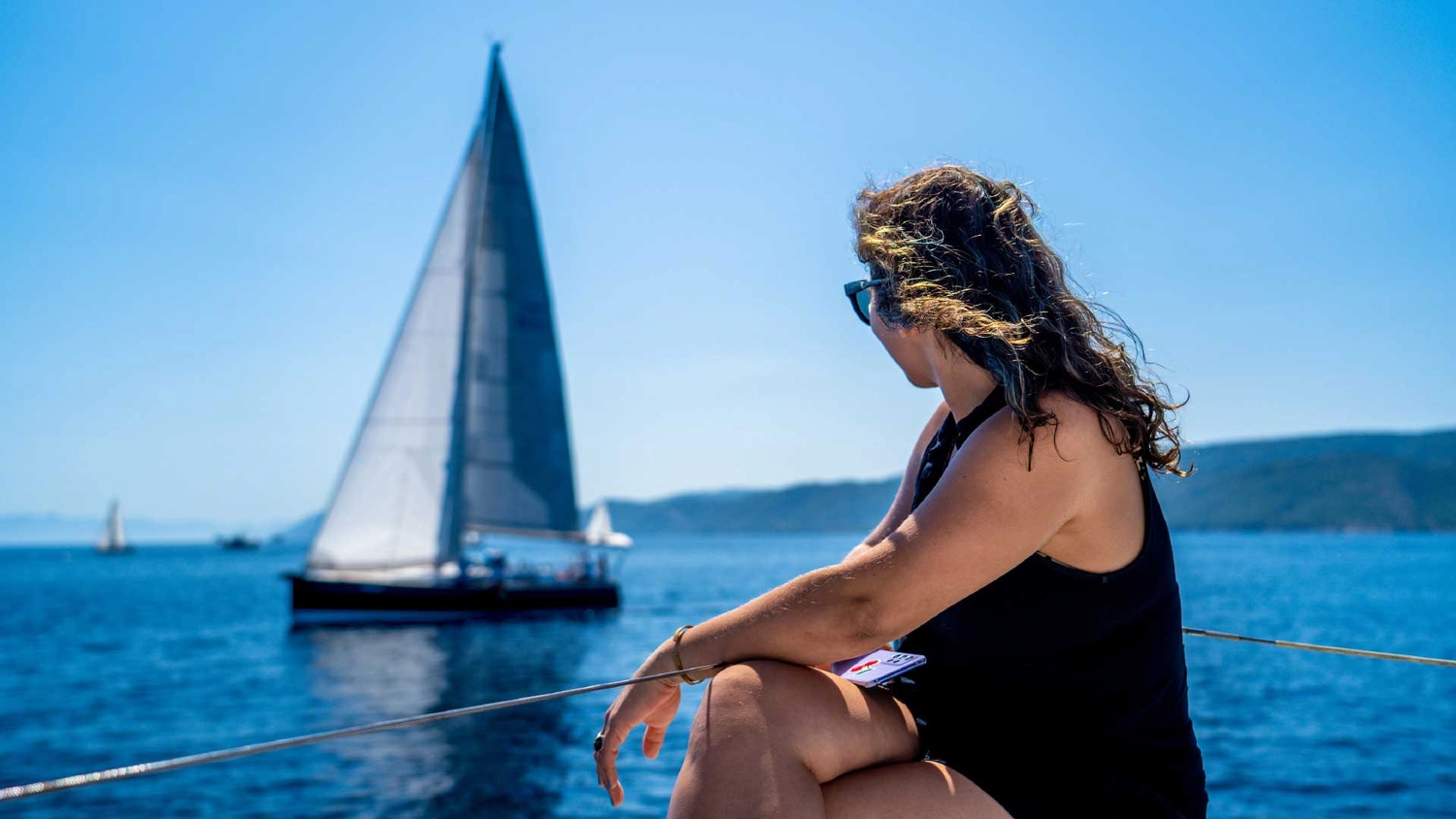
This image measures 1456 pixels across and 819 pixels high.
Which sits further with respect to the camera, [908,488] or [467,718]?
[467,718]

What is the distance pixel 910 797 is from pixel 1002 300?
701 millimetres

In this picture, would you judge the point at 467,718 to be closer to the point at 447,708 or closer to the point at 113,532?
the point at 447,708

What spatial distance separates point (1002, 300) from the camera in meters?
1.52

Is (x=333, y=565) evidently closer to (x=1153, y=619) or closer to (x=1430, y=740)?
(x=1430, y=740)

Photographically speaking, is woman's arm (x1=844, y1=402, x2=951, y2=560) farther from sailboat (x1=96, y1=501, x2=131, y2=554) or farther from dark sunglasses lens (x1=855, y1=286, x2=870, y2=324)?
sailboat (x1=96, y1=501, x2=131, y2=554)

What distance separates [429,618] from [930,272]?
2751 cm

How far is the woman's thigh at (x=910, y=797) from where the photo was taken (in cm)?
139

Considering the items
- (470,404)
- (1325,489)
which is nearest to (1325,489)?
(1325,489)

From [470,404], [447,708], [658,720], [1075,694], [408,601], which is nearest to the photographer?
[1075,694]

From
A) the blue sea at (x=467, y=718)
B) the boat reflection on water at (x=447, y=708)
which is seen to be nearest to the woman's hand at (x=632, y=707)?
the blue sea at (x=467, y=718)

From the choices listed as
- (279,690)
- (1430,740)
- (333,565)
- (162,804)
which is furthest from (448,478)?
(1430,740)

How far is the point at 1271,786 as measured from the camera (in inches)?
439

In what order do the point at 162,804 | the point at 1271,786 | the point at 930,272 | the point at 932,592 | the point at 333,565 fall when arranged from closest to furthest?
the point at 932,592
the point at 930,272
the point at 162,804
the point at 1271,786
the point at 333,565

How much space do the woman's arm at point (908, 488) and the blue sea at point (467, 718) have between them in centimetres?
404
